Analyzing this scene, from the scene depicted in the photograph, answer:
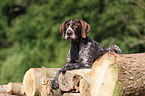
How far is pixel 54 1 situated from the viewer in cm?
1276

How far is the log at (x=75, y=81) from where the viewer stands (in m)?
3.11

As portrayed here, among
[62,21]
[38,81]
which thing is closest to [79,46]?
[38,81]

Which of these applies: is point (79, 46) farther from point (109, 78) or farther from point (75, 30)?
point (109, 78)

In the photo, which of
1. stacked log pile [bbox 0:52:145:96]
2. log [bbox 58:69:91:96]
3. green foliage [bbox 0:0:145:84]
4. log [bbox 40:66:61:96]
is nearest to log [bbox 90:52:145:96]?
stacked log pile [bbox 0:52:145:96]

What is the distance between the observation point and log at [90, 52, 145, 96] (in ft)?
8.97

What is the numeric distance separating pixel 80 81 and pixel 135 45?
8.91 metres

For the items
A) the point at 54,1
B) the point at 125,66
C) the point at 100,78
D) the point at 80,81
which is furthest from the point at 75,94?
the point at 54,1

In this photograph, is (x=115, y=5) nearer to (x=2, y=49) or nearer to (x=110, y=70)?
(x=2, y=49)

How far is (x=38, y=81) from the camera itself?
4078mm

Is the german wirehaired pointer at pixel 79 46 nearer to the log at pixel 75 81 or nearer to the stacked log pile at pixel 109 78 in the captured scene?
the log at pixel 75 81

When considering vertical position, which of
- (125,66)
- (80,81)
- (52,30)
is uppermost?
(52,30)

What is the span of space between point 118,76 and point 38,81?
1.83 metres

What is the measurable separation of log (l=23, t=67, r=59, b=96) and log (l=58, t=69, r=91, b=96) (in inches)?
16.3

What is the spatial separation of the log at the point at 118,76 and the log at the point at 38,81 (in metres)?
1.12
